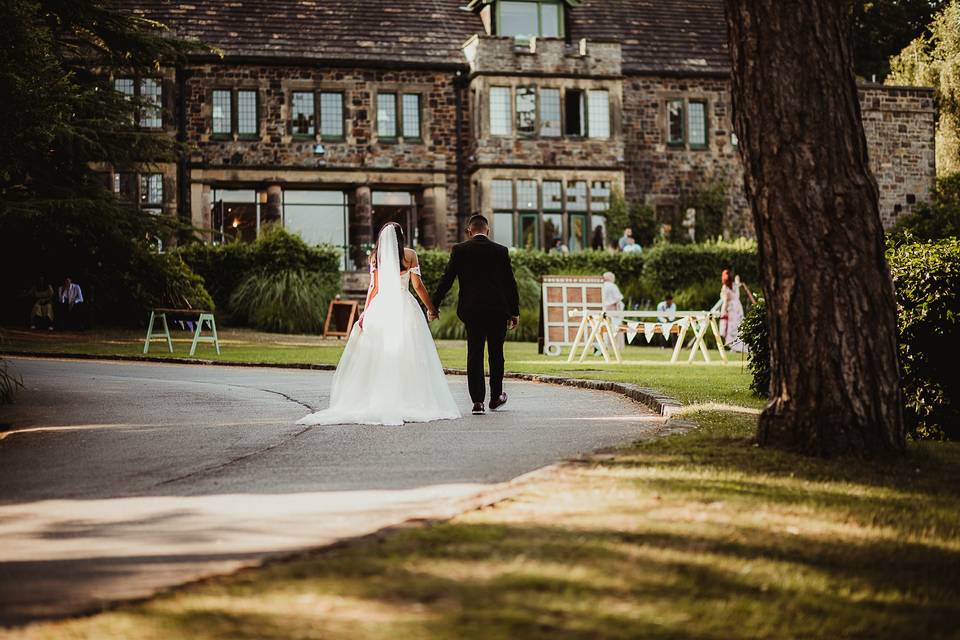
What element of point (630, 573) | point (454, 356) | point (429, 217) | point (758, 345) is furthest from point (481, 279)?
point (429, 217)

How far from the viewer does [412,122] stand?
42.1 m

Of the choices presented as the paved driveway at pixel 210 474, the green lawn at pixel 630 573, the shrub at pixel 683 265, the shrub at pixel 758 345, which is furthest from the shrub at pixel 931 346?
the shrub at pixel 683 265

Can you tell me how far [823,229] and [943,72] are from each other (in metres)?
43.3

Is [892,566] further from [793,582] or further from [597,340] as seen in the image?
[597,340]

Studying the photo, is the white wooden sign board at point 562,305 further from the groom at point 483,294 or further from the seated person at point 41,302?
the seated person at point 41,302

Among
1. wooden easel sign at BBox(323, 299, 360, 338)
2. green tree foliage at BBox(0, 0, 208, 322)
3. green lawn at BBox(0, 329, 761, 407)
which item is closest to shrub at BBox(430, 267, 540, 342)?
green lawn at BBox(0, 329, 761, 407)

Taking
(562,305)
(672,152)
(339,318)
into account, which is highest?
(672,152)

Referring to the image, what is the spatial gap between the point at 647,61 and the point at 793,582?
40.5 metres

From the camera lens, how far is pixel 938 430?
9.93 m

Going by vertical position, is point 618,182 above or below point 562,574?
above

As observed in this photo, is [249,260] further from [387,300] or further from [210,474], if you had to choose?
[210,474]

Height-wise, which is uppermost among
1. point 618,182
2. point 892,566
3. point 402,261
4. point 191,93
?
point 191,93

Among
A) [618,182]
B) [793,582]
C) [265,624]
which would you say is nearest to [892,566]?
[793,582]

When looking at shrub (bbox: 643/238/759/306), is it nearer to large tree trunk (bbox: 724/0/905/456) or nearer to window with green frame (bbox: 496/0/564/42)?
window with green frame (bbox: 496/0/564/42)
